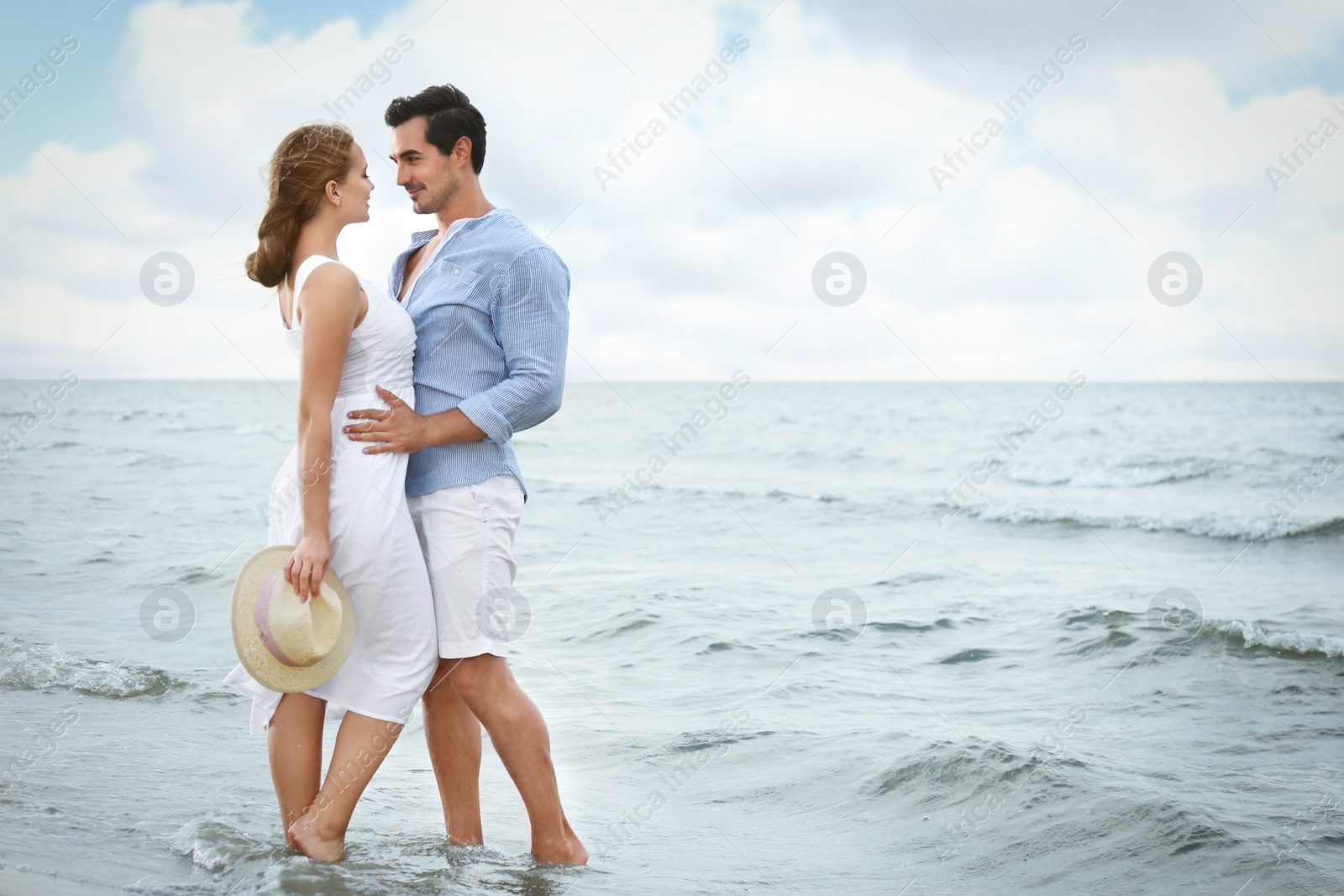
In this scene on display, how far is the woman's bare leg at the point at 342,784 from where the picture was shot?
2.72m

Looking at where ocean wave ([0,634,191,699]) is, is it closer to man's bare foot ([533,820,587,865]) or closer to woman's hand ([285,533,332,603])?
man's bare foot ([533,820,587,865])

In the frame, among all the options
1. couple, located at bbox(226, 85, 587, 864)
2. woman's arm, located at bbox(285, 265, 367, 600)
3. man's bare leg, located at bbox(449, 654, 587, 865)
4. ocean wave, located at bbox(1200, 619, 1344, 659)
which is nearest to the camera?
woman's arm, located at bbox(285, 265, 367, 600)

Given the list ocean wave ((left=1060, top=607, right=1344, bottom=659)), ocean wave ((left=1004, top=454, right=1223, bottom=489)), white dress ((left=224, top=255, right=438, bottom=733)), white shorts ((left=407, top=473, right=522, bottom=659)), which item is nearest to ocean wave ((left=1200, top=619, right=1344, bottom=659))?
ocean wave ((left=1060, top=607, right=1344, bottom=659))

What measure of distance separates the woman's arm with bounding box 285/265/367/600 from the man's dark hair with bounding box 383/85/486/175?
52 centimetres

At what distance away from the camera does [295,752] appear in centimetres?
275

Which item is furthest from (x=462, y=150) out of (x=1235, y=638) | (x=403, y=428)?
(x=1235, y=638)

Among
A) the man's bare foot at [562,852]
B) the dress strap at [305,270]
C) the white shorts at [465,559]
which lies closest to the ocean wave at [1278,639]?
the man's bare foot at [562,852]

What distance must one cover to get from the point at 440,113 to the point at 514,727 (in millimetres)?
1656

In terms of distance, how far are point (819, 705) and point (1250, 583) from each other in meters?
6.02

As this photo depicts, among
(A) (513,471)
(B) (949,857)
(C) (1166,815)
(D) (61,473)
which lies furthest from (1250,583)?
(D) (61,473)

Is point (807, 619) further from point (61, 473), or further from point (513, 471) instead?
point (61, 473)

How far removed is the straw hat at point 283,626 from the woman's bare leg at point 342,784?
212mm

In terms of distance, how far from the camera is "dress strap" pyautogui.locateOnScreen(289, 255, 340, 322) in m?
2.58

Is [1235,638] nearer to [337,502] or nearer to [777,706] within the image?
[777,706]
